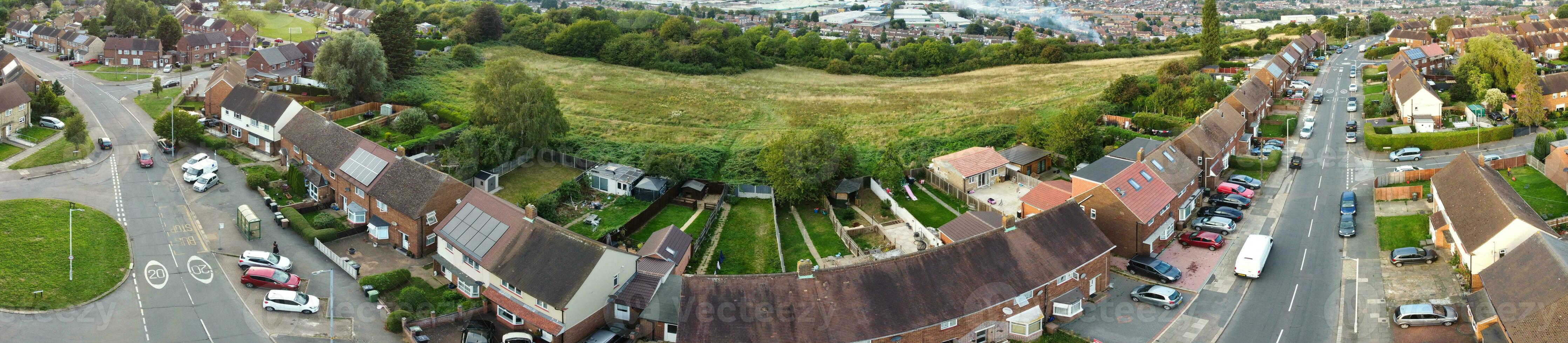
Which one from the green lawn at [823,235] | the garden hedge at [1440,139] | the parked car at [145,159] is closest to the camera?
the green lawn at [823,235]

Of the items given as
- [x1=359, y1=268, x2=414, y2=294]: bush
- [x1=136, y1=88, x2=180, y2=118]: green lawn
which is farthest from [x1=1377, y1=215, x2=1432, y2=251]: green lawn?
[x1=136, y1=88, x2=180, y2=118]: green lawn

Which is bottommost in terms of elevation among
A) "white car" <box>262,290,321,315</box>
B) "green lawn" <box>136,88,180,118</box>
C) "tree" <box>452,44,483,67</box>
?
"white car" <box>262,290,321,315</box>

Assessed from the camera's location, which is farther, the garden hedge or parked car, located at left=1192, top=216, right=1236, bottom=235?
the garden hedge

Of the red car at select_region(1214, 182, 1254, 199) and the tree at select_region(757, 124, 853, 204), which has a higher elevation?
the tree at select_region(757, 124, 853, 204)

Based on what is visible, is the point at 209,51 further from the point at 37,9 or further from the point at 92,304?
the point at 92,304

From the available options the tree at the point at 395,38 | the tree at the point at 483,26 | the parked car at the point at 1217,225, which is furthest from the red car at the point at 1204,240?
the tree at the point at 483,26

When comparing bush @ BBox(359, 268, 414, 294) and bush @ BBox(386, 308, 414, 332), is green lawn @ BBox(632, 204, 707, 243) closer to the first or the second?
bush @ BBox(359, 268, 414, 294)

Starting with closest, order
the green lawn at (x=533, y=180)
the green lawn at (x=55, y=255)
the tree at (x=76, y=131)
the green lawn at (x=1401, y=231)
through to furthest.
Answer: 1. the green lawn at (x=55, y=255)
2. the green lawn at (x=1401, y=231)
3. the green lawn at (x=533, y=180)
4. the tree at (x=76, y=131)

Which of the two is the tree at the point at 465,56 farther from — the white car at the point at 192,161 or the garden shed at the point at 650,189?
the garden shed at the point at 650,189
